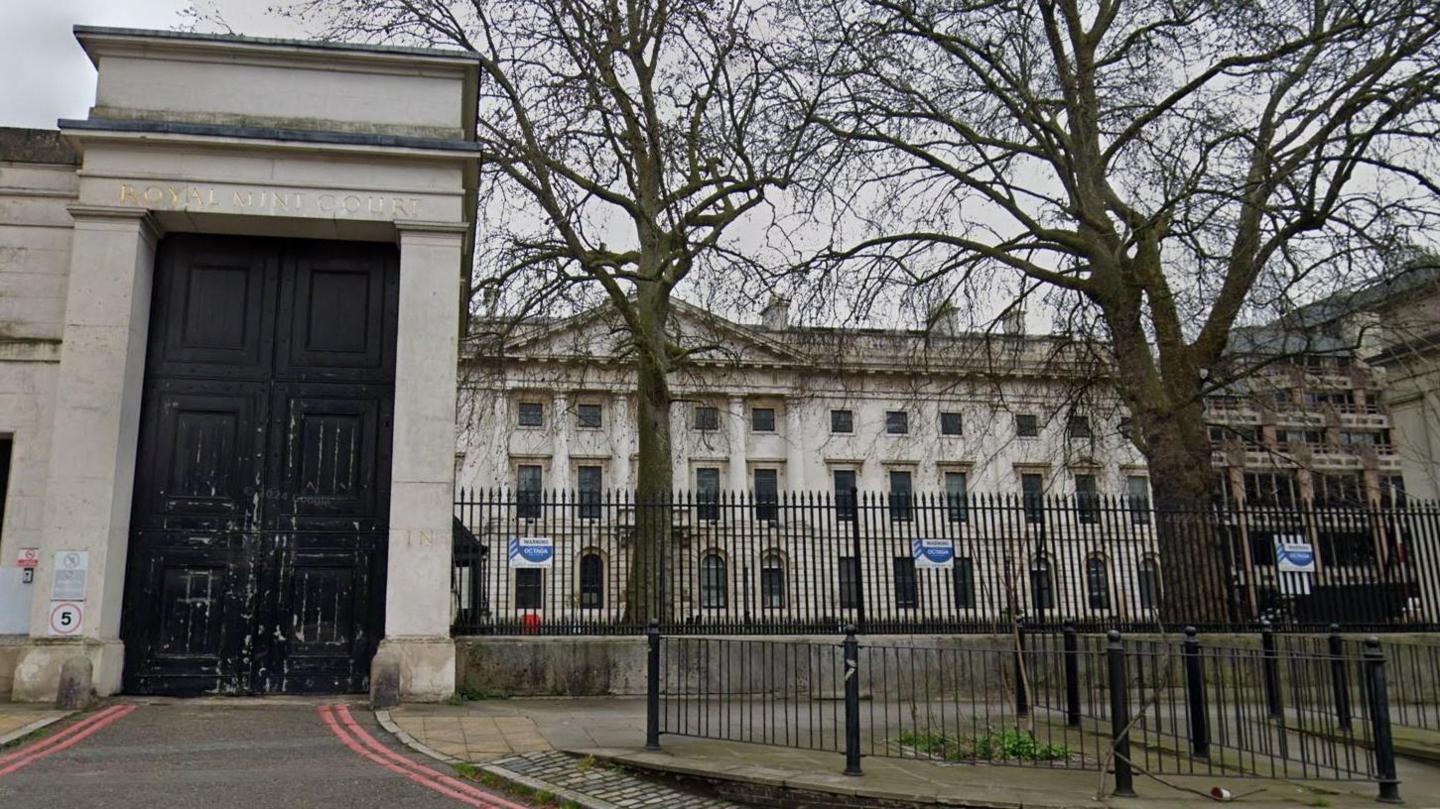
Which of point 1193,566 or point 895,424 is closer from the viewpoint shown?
point 1193,566

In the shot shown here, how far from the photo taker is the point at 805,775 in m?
7.49

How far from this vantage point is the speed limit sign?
10203mm

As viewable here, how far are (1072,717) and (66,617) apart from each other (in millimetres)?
10548

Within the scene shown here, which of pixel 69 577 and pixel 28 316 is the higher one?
pixel 28 316

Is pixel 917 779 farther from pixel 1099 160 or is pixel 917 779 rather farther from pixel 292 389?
pixel 1099 160

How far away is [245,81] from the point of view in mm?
11922

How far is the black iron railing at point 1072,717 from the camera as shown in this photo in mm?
7832

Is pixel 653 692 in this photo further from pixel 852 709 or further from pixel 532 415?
pixel 532 415

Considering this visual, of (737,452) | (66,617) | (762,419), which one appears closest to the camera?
(66,617)

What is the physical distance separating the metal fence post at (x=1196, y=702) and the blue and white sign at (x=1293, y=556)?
22.9 ft

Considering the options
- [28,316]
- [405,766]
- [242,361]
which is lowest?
[405,766]

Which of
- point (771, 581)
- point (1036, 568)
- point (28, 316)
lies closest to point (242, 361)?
point (28, 316)

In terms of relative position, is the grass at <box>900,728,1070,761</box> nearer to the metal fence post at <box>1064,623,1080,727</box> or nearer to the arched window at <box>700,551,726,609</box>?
the metal fence post at <box>1064,623,1080,727</box>

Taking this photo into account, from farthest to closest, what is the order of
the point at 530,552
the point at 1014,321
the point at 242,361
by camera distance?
the point at 1014,321, the point at 530,552, the point at 242,361
